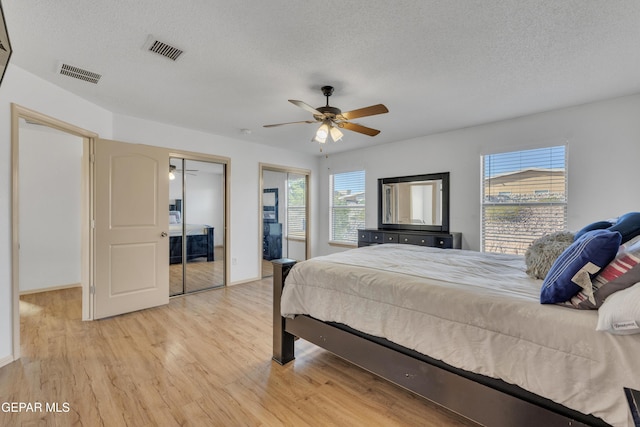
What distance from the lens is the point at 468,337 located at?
1.43m

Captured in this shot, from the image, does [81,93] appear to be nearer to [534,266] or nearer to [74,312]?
[74,312]

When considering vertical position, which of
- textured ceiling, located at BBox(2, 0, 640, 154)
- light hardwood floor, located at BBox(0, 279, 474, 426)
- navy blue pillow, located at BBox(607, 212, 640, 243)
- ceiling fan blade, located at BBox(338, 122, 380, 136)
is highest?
textured ceiling, located at BBox(2, 0, 640, 154)

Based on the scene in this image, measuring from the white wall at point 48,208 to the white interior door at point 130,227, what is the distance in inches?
80.7

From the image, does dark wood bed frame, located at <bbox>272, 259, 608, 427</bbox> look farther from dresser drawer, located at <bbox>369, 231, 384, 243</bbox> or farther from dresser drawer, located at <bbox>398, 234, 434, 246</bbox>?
dresser drawer, located at <bbox>369, 231, 384, 243</bbox>

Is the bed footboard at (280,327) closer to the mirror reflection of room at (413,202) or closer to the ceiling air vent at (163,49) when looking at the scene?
the ceiling air vent at (163,49)

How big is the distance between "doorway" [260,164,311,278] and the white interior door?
1.82m

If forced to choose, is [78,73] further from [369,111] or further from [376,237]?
[376,237]

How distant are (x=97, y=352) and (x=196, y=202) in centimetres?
239

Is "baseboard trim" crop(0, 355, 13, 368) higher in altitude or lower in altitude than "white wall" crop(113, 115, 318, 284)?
lower

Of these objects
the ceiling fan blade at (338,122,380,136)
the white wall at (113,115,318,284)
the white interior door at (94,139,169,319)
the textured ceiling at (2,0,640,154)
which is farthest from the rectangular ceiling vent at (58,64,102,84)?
the ceiling fan blade at (338,122,380,136)

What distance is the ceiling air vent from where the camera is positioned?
213 cm

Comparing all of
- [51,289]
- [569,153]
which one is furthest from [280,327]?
[51,289]

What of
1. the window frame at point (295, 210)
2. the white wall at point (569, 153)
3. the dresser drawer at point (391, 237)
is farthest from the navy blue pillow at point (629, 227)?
the window frame at point (295, 210)

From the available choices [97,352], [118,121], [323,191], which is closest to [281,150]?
[323,191]
